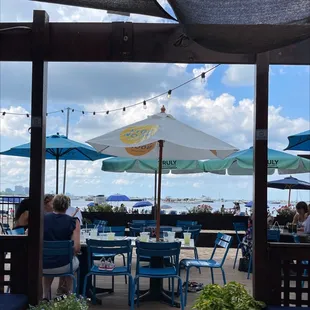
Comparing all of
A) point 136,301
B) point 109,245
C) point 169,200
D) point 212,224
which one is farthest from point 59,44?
point 169,200

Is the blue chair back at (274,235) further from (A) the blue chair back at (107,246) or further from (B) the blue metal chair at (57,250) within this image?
(B) the blue metal chair at (57,250)

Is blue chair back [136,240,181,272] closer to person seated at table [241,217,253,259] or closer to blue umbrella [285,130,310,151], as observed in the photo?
person seated at table [241,217,253,259]

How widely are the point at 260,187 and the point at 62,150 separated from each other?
5838mm

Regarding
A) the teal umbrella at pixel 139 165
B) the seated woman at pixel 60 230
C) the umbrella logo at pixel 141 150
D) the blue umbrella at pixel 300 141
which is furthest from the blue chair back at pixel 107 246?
the teal umbrella at pixel 139 165

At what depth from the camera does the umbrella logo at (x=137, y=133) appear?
4805 millimetres

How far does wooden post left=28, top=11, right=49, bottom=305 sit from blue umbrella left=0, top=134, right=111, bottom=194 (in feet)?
13.8

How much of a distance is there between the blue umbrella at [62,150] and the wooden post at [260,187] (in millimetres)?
4778

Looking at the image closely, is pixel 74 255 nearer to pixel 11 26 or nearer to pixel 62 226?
pixel 62 226

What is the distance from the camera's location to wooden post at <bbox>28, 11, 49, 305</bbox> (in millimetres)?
3389

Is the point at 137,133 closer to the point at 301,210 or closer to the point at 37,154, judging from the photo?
the point at 37,154

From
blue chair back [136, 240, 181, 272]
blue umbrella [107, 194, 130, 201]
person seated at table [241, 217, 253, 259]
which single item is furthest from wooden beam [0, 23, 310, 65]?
blue umbrella [107, 194, 130, 201]

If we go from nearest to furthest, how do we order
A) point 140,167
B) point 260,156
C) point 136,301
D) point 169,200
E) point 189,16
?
point 189,16 < point 260,156 < point 136,301 < point 140,167 < point 169,200

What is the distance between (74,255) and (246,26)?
3032 millimetres

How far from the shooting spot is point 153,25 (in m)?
3.44
